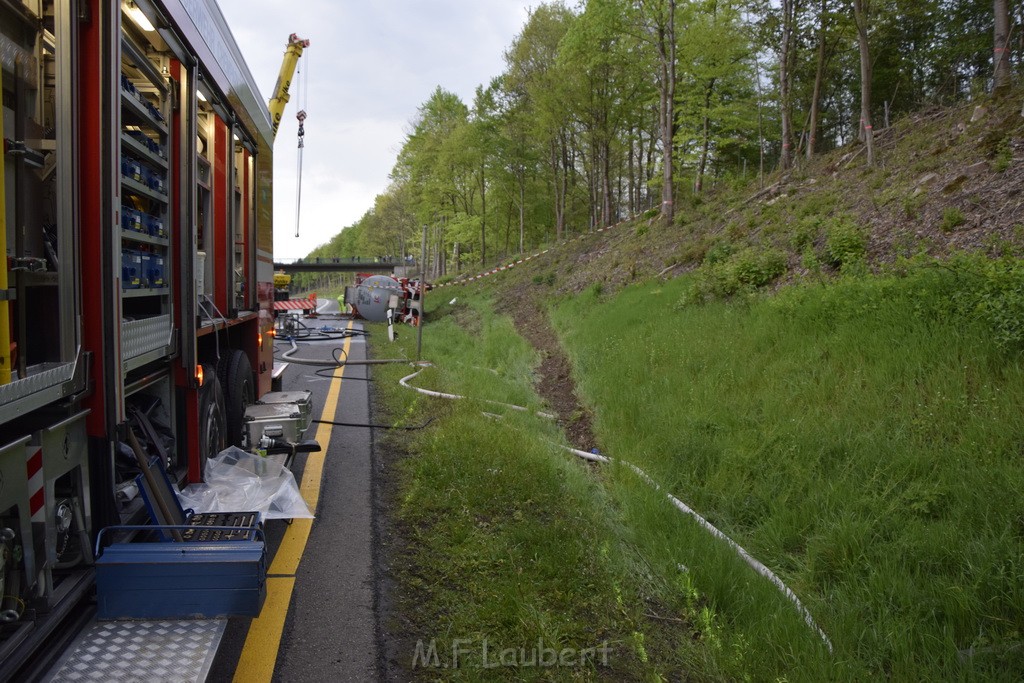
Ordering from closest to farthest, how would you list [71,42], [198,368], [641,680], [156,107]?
[71,42] → [641,680] → [156,107] → [198,368]

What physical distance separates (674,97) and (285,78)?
1196 cm

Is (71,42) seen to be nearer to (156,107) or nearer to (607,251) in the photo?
(156,107)

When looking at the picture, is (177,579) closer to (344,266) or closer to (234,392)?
(234,392)

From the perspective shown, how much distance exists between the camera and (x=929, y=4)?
20641 millimetres

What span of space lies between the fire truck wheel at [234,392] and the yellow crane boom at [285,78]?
1044 centimetres

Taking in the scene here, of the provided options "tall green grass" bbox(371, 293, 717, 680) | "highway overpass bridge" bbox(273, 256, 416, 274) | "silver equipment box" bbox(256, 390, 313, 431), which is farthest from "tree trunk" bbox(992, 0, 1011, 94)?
"highway overpass bridge" bbox(273, 256, 416, 274)

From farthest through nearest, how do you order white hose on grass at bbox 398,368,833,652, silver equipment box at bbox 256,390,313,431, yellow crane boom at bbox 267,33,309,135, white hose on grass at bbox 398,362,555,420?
yellow crane boom at bbox 267,33,309,135 → white hose on grass at bbox 398,362,555,420 → silver equipment box at bbox 256,390,313,431 → white hose on grass at bbox 398,368,833,652

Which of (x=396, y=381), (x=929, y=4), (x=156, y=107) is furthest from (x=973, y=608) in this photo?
(x=929, y=4)

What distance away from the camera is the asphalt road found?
10.9 feet

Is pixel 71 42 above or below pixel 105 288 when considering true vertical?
above

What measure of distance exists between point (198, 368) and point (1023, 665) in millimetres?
4761

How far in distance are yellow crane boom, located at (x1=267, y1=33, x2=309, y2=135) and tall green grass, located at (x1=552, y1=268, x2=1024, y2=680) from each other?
1117 centimetres

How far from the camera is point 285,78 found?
1608cm

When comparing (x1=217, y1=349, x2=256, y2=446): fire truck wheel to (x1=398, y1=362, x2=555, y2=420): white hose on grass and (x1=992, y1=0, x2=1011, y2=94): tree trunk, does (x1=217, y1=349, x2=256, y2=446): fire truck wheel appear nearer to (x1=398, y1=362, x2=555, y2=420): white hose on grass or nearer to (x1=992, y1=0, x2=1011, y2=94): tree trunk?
(x1=398, y1=362, x2=555, y2=420): white hose on grass
